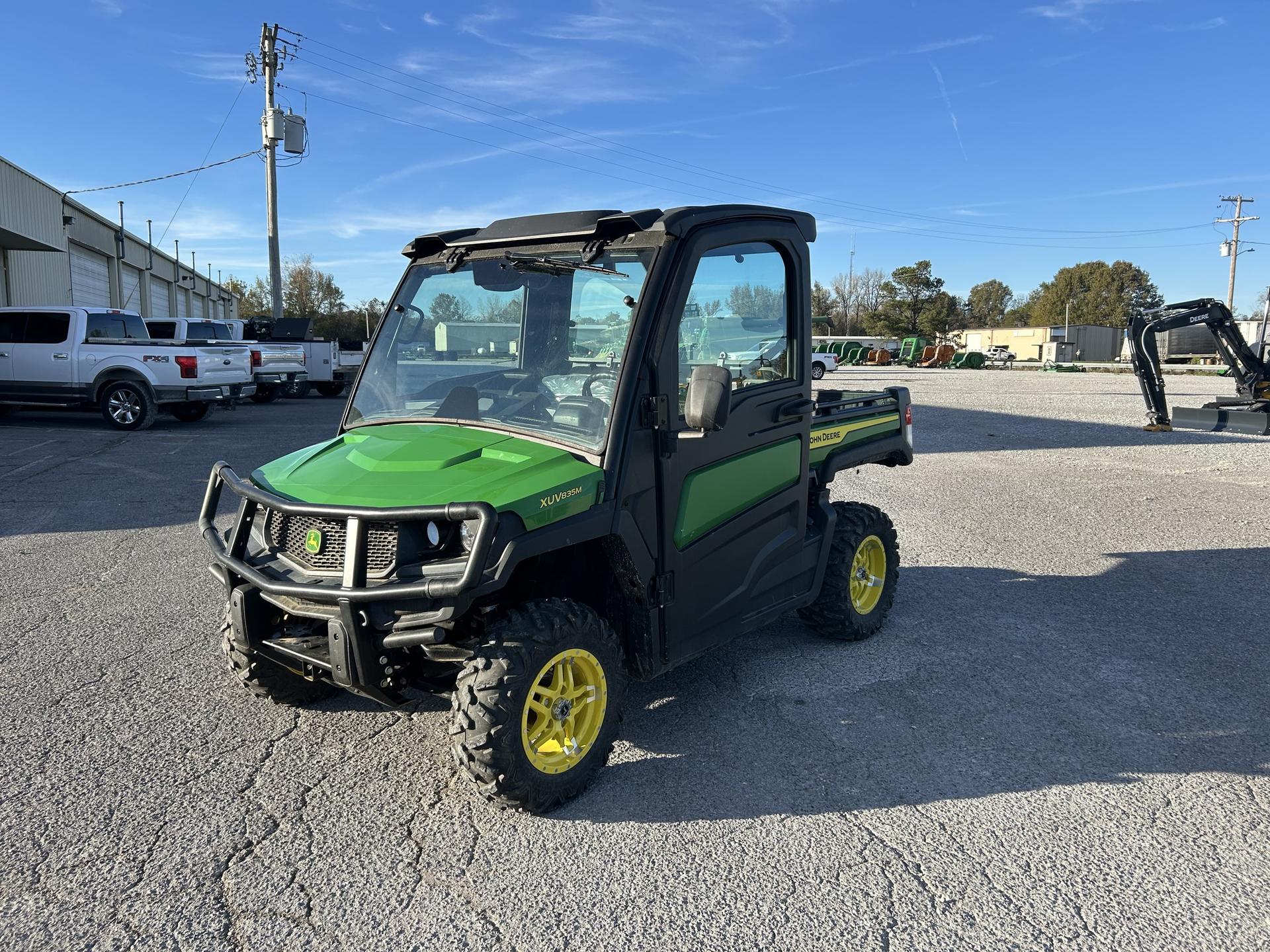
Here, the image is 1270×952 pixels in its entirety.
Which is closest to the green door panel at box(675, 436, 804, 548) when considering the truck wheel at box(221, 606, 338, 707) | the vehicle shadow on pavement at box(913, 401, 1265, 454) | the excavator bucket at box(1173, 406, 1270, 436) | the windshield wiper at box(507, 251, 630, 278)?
the windshield wiper at box(507, 251, 630, 278)

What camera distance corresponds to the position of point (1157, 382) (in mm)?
14227

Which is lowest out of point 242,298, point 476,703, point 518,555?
point 476,703

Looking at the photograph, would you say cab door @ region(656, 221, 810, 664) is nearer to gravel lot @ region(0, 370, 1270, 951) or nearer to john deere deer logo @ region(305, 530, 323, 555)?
gravel lot @ region(0, 370, 1270, 951)

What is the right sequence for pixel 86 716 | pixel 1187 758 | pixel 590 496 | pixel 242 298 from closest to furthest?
pixel 590 496
pixel 1187 758
pixel 86 716
pixel 242 298

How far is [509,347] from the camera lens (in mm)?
4031

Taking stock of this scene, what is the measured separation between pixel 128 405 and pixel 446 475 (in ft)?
49.3

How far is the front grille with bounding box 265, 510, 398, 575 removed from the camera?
10.5 feet

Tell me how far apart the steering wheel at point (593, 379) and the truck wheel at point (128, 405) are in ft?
48.5

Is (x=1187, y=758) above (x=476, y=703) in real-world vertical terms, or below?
below

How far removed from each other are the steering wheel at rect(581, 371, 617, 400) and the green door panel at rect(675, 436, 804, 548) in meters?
0.54

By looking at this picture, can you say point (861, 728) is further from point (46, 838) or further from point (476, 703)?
point (46, 838)

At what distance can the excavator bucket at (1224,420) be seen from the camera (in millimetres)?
12984

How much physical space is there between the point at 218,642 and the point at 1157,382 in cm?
1420

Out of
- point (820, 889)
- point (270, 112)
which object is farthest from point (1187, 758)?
point (270, 112)
